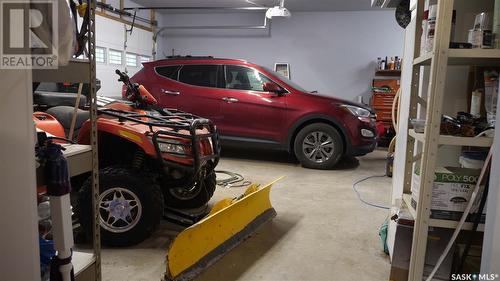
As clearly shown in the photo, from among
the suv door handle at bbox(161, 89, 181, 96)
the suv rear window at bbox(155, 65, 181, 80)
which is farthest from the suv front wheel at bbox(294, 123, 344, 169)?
the suv rear window at bbox(155, 65, 181, 80)

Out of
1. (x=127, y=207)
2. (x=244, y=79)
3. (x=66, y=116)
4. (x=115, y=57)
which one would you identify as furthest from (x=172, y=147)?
(x=115, y=57)

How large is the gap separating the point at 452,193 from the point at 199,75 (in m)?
4.20

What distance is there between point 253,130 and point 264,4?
385 centimetres

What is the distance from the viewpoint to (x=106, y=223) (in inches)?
90.0

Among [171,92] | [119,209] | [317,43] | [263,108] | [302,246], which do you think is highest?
[317,43]

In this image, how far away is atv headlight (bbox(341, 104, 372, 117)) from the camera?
15.7ft

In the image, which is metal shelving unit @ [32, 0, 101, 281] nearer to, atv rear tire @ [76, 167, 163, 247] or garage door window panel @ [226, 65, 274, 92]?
atv rear tire @ [76, 167, 163, 247]

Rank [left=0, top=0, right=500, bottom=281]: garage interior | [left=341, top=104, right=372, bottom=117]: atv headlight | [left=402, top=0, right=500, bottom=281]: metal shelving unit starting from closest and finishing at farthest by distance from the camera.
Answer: [left=0, top=0, right=500, bottom=281]: garage interior → [left=402, top=0, right=500, bottom=281]: metal shelving unit → [left=341, top=104, right=372, bottom=117]: atv headlight

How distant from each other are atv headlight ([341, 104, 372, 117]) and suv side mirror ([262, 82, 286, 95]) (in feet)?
2.88

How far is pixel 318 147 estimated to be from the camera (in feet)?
16.1

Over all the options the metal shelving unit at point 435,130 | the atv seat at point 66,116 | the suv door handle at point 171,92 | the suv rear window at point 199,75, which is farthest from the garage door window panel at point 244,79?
the metal shelving unit at point 435,130

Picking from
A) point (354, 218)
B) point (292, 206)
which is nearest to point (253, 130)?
point (292, 206)

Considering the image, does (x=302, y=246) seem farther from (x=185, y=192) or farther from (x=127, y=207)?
(x=127, y=207)

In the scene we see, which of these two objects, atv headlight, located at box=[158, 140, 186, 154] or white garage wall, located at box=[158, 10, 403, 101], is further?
white garage wall, located at box=[158, 10, 403, 101]
